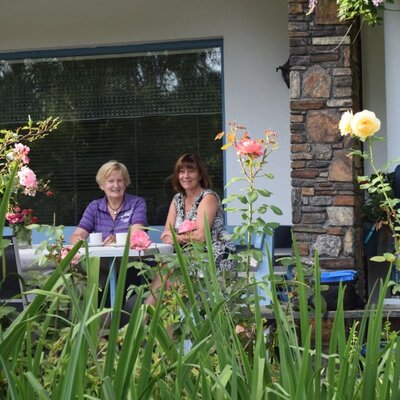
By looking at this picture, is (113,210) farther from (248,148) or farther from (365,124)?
(365,124)

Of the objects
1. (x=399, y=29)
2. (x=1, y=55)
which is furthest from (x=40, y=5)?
(x=399, y=29)

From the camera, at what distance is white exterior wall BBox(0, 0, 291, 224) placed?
23.2 feet

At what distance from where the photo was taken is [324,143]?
5.28 meters

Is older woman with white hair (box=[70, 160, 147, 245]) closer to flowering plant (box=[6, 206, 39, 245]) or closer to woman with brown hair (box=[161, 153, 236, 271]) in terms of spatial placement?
woman with brown hair (box=[161, 153, 236, 271])

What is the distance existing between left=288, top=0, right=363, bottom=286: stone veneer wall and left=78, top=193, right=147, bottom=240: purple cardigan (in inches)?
37.7

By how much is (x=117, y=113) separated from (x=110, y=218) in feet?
7.17

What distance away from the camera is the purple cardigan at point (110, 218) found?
548cm

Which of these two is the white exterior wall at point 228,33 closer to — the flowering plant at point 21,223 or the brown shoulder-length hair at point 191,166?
the brown shoulder-length hair at point 191,166

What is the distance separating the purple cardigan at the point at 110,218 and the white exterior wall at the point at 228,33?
5.24 feet

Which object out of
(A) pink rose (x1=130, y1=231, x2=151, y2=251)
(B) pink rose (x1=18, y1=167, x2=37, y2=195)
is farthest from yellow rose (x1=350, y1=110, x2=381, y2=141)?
(B) pink rose (x1=18, y1=167, x2=37, y2=195)

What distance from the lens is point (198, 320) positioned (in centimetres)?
155

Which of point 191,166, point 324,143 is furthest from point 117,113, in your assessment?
point 324,143

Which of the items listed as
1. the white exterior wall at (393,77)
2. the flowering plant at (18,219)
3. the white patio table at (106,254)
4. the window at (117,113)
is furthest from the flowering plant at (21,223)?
the window at (117,113)

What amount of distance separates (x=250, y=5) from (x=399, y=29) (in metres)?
1.91
